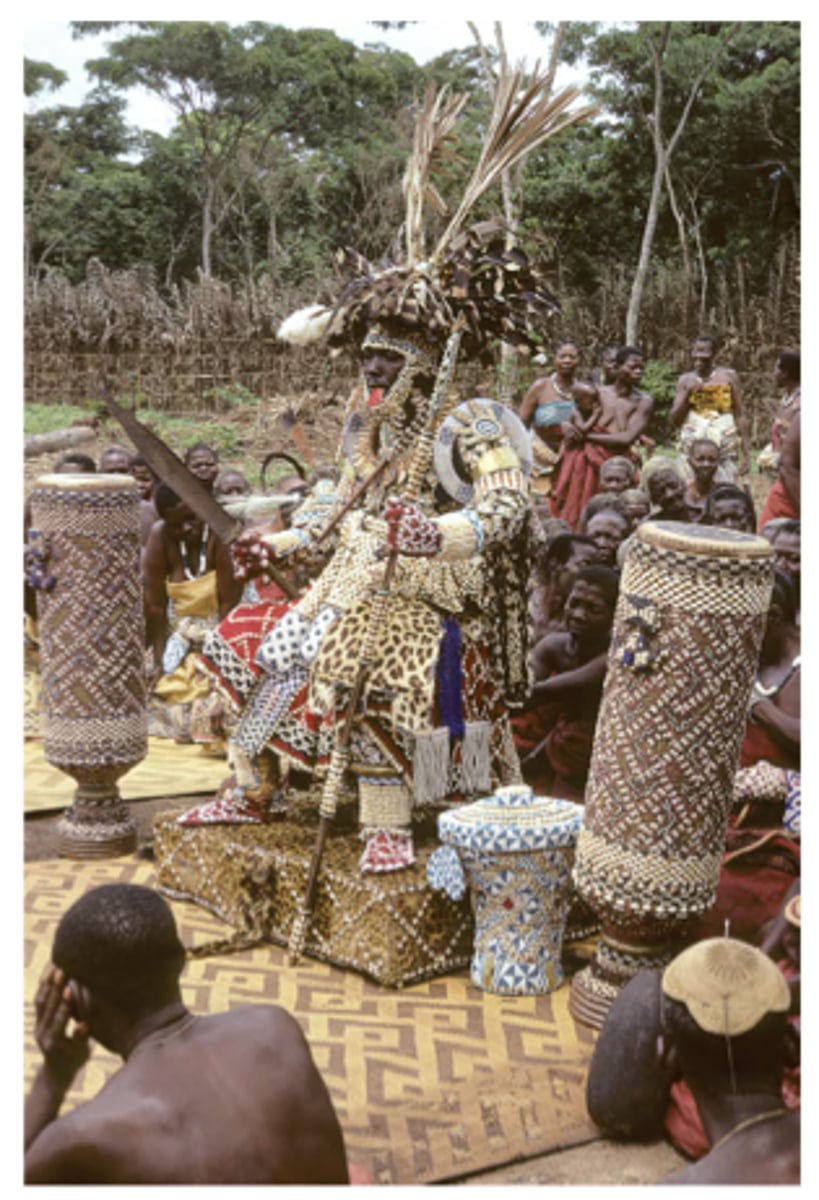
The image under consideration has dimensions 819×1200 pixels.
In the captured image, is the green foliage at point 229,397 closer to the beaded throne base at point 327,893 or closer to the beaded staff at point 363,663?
the beaded throne base at point 327,893

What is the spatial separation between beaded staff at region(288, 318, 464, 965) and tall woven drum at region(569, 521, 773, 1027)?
36.6 inches

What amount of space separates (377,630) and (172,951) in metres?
2.19

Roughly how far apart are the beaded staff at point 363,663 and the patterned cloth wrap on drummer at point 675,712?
953mm

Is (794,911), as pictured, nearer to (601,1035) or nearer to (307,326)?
(601,1035)

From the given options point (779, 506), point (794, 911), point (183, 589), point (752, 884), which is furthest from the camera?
point (183, 589)

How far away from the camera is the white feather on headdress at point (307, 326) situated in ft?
17.9

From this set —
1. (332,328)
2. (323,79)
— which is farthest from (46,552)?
(323,79)

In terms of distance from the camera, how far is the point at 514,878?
467 centimetres

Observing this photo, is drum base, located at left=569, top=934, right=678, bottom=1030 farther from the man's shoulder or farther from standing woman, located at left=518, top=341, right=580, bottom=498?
standing woman, located at left=518, top=341, right=580, bottom=498

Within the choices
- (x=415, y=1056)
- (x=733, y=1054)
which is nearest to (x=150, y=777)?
(x=415, y=1056)

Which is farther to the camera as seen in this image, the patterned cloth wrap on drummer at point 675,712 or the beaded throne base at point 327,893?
the beaded throne base at point 327,893

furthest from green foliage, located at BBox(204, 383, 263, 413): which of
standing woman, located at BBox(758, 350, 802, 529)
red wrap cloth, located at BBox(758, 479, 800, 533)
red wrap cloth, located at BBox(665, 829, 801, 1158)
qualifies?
red wrap cloth, located at BBox(665, 829, 801, 1158)

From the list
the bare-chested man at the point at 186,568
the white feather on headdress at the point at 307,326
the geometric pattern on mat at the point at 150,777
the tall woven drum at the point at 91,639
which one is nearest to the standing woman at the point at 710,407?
the bare-chested man at the point at 186,568

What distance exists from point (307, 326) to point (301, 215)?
13.3 m
